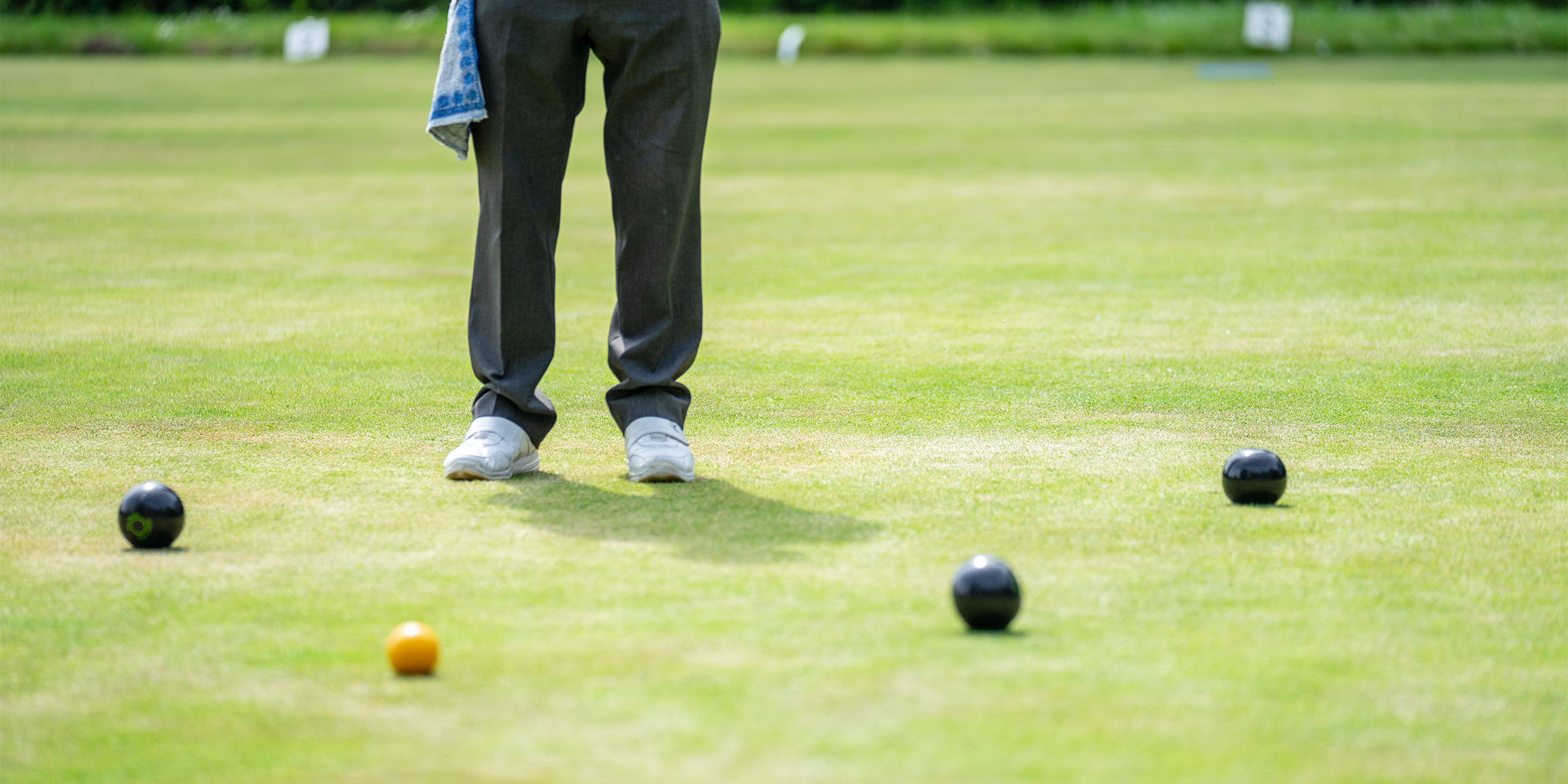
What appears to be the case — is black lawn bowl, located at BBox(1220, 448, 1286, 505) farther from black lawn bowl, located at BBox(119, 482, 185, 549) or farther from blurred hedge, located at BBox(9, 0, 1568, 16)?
blurred hedge, located at BBox(9, 0, 1568, 16)

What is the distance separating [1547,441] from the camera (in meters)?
4.82

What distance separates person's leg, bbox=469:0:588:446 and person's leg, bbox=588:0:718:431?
0.36 feet

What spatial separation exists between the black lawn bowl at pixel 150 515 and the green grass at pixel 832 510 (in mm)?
62

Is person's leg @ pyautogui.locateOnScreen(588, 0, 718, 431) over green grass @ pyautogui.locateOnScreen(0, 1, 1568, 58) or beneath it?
over

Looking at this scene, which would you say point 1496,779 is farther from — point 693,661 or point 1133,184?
point 1133,184

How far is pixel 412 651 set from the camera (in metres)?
2.89

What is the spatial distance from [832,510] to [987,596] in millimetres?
1048

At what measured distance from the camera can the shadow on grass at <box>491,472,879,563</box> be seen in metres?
3.75

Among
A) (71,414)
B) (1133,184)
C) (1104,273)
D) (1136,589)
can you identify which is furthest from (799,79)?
(1136,589)

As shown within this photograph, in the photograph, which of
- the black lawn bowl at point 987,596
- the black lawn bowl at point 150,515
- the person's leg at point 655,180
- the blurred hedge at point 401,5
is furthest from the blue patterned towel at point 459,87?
the blurred hedge at point 401,5

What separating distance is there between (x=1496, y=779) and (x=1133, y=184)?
32.4ft

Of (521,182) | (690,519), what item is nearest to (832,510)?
(690,519)

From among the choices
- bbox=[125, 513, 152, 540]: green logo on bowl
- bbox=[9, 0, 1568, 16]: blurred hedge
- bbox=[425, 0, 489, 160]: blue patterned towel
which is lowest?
bbox=[9, 0, 1568, 16]: blurred hedge

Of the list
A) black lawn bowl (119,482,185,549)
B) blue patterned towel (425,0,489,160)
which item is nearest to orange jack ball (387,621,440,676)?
black lawn bowl (119,482,185,549)
